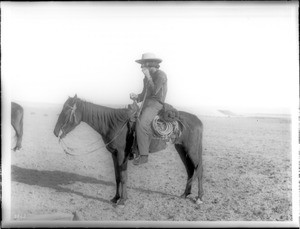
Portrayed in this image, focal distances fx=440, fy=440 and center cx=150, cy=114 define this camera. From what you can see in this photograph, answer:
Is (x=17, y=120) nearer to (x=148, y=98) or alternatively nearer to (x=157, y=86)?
(x=148, y=98)

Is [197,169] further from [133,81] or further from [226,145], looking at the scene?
[133,81]

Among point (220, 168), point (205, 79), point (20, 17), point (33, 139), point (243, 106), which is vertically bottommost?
point (220, 168)

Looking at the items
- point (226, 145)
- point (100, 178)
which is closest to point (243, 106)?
point (226, 145)

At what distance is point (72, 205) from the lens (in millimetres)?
6387

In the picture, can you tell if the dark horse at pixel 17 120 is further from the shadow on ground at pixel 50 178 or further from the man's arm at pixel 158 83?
the man's arm at pixel 158 83

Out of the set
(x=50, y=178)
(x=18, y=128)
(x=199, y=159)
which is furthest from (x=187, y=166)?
(x=18, y=128)

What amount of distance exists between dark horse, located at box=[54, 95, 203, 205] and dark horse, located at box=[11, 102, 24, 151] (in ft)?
2.14

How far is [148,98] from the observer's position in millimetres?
6309

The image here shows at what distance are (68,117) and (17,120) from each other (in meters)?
0.85

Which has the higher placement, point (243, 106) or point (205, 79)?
point (205, 79)

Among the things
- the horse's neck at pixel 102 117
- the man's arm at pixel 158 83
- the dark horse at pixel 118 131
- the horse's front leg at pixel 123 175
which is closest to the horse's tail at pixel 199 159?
the dark horse at pixel 118 131

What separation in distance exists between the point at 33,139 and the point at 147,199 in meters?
1.92

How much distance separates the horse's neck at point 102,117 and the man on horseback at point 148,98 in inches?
10.8

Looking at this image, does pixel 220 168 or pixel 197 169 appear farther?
pixel 220 168
